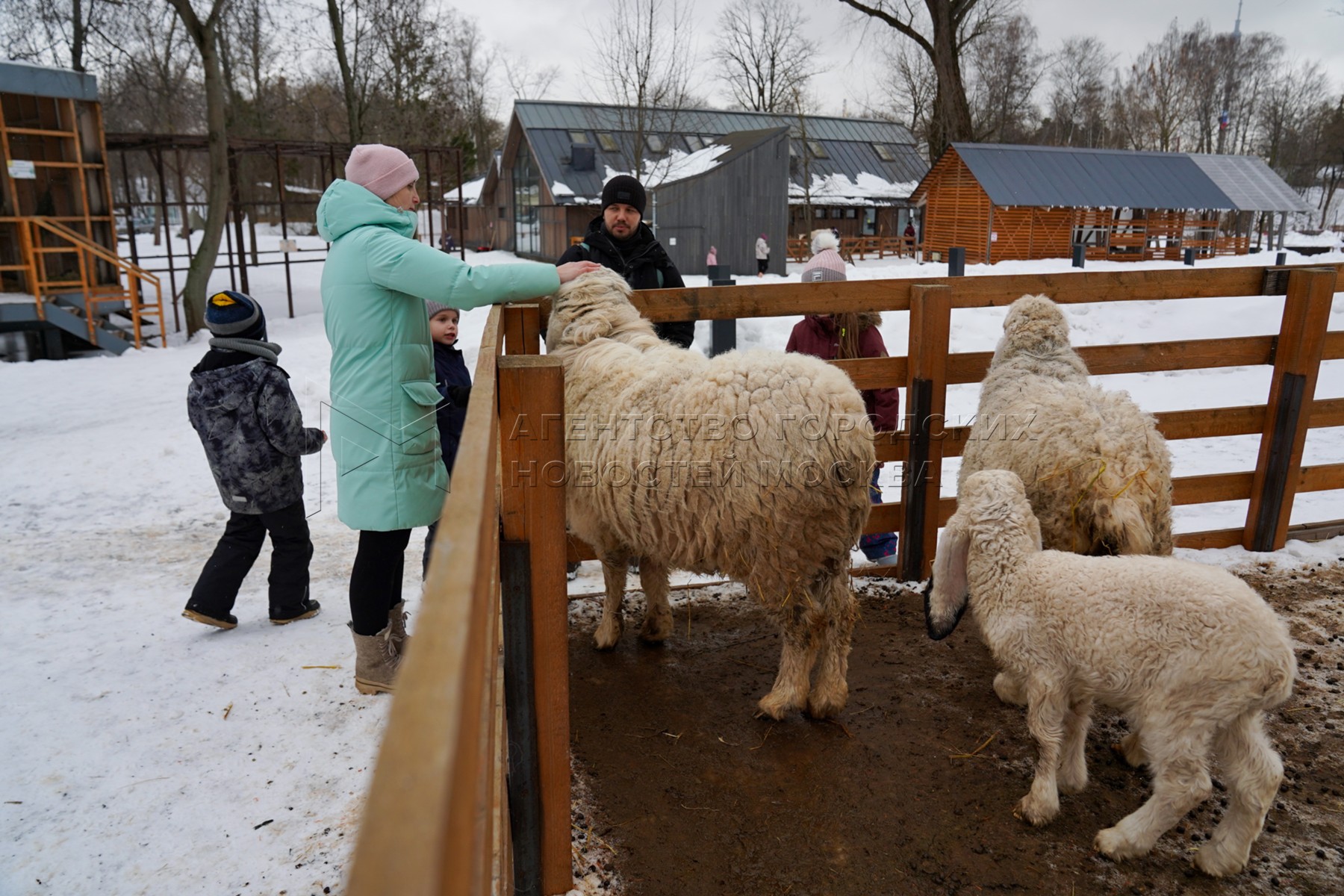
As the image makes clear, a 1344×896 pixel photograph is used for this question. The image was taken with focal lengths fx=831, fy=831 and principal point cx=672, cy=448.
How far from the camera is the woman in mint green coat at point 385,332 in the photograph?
9.43ft

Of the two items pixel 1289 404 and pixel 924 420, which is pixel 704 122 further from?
pixel 924 420

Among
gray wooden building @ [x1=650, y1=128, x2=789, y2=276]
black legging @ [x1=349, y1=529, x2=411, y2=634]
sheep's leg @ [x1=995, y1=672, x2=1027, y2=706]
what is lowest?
sheep's leg @ [x1=995, y1=672, x2=1027, y2=706]

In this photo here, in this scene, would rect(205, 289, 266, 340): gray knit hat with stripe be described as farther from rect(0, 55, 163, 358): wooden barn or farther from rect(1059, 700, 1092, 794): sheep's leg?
rect(0, 55, 163, 358): wooden barn

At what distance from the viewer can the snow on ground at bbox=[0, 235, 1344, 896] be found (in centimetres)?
268

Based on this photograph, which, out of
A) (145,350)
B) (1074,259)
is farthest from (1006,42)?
(145,350)

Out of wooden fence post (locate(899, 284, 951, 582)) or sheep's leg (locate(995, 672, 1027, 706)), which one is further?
wooden fence post (locate(899, 284, 951, 582))

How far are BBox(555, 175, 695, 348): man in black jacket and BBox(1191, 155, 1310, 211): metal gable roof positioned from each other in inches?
1278

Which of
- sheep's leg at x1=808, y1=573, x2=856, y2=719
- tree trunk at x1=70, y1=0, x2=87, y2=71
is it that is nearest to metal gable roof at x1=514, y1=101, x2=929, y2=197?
tree trunk at x1=70, y1=0, x2=87, y2=71

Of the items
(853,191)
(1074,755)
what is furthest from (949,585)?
(853,191)

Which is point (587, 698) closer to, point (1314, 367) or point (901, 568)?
point (901, 568)

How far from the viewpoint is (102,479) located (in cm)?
689

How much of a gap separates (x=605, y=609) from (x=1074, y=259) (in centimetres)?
2305

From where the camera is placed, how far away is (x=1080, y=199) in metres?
28.1

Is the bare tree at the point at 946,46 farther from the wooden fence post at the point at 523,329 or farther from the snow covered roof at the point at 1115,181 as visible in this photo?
the wooden fence post at the point at 523,329
